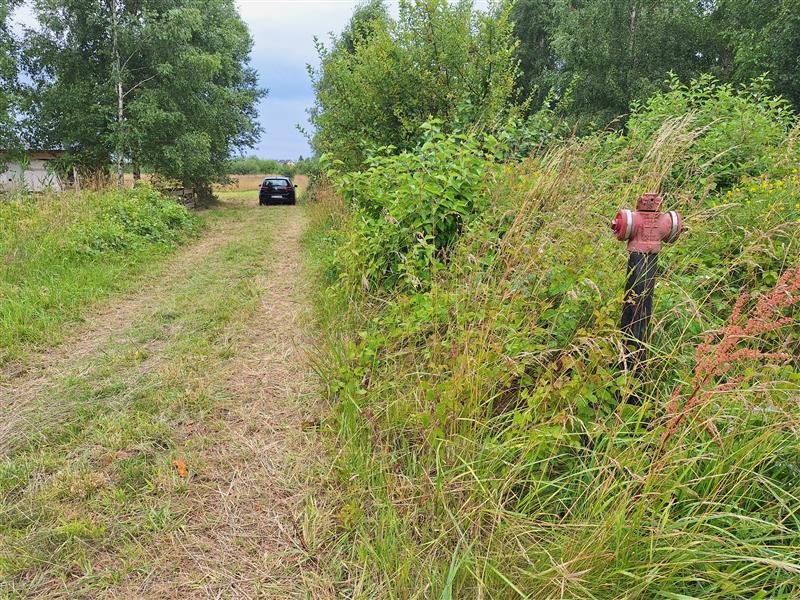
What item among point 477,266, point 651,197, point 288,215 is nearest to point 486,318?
point 477,266

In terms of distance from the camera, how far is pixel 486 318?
95.0 inches

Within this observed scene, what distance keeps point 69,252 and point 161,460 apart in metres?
5.43

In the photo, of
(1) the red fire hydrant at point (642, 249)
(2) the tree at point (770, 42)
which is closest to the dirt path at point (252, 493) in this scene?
(1) the red fire hydrant at point (642, 249)

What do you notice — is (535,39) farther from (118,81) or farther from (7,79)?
(7,79)

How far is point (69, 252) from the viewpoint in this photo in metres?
6.53

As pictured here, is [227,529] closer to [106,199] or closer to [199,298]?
[199,298]

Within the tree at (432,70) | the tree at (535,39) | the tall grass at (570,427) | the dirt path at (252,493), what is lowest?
the dirt path at (252,493)

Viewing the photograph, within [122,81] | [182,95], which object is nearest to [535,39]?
[182,95]

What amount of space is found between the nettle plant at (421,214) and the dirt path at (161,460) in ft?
3.26

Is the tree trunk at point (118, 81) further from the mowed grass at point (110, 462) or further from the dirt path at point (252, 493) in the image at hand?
the dirt path at point (252, 493)

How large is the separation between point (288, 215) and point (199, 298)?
1032 cm

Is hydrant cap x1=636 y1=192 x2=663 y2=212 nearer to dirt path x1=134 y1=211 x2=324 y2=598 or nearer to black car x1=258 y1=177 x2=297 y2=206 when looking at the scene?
dirt path x1=134 y1=211 x2=324 y2=598

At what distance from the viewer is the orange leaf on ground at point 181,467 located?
245 cm

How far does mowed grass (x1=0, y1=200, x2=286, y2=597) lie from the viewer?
192 cm
